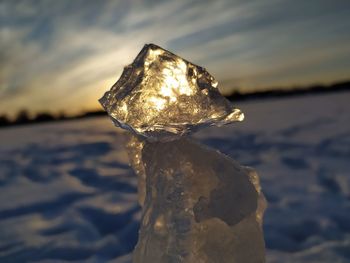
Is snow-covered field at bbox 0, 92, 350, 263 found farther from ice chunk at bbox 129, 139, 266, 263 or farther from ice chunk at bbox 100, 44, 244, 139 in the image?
ice chunk at bbox 100, 44, 244, 139

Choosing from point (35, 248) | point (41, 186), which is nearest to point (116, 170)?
point (41, 186)

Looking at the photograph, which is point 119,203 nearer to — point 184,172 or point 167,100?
point 184,172

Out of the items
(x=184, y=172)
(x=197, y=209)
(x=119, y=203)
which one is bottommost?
(x=119, y=203)

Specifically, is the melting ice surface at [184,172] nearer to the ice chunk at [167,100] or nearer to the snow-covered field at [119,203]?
the ice chunk at [167,100]

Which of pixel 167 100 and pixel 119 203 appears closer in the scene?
pixel 167 100

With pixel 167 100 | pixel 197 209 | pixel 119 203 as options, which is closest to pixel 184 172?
pixel 197 209

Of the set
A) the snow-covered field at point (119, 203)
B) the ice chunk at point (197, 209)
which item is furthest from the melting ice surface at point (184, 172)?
the snow-covered field at point (119, 203)

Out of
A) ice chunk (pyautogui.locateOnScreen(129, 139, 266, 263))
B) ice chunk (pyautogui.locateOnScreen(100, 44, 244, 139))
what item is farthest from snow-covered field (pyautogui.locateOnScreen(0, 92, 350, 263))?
ice chunk (pyautogui.locateOnScreen(100, 44, 244, 139))
